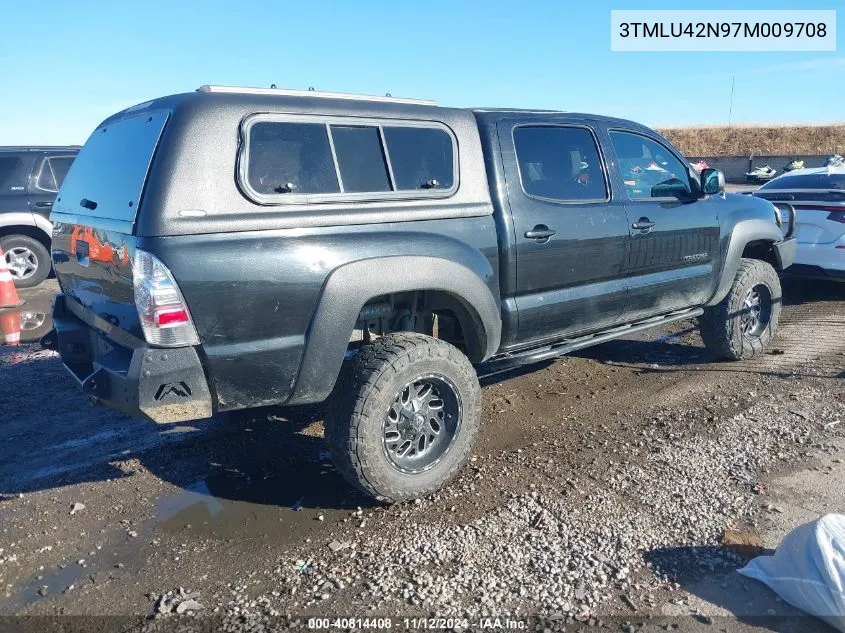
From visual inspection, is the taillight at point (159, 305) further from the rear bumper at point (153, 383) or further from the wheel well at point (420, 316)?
the wheel well at point (420, 316)

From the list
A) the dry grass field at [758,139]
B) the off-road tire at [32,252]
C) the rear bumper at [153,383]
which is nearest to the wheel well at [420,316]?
the rear bumper at [153,383]

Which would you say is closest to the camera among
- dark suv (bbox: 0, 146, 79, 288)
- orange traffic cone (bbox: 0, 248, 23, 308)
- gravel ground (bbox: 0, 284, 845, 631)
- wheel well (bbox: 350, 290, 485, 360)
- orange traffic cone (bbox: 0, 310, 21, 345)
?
gravel ground (bbox: 0, 284, 845, 631)

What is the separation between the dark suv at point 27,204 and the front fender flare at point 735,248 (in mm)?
8200

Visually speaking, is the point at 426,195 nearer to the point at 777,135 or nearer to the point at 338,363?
the point at 338,363

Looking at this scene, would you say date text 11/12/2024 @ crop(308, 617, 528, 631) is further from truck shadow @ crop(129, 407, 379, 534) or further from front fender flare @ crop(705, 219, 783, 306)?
front fender flare @ crop(705, 219, 783, 306)

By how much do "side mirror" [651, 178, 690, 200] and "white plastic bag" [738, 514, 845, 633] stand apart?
2744mm

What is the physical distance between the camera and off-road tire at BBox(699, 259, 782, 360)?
5.31 meters

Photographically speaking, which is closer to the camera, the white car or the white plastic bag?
the white plastic bag

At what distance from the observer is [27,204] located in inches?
350

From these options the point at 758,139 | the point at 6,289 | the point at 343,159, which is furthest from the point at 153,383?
the point at 758,139

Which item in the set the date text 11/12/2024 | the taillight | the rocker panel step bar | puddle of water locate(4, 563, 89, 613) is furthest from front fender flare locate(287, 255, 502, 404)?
puddle of water locate(4, 563, 89, 613)

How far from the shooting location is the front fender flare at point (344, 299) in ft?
9.84

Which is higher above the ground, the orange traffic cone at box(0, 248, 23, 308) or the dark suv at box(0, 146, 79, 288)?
the dark suv at box(0, 146, 79, 288)

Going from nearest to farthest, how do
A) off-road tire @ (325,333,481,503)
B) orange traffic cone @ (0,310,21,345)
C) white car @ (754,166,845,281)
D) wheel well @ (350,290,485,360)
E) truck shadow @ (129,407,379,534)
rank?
off-road tire @ (325,333,481,503) → truck shadow @ (129,407,379,534) → wheel well @ (350,290,485,360) → orange traffic cone @ (0,310,21,345) → white car @ (754,166,845,281)
